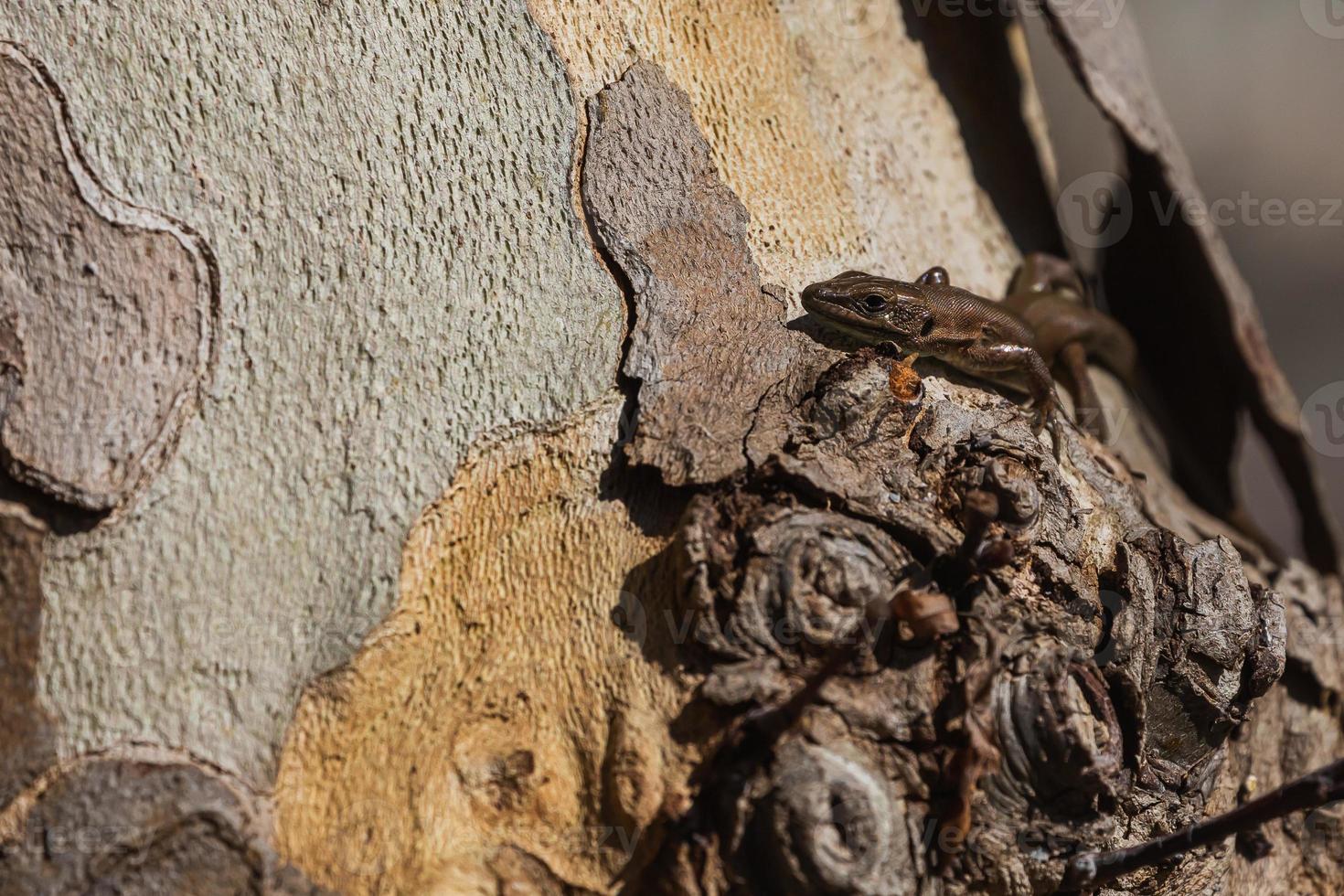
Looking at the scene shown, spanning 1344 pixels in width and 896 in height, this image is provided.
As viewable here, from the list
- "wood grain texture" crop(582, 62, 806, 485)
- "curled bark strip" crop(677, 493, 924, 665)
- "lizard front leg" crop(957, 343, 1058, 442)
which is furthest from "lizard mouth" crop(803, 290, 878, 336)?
"curled bark strip" crop(677, 493, 924, 665)

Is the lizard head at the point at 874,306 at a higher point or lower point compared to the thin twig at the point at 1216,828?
higher

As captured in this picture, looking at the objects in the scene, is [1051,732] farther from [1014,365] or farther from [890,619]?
[1014,365]

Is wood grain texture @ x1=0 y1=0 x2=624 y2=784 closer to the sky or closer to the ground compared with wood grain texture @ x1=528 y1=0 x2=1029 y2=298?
closer to the ground

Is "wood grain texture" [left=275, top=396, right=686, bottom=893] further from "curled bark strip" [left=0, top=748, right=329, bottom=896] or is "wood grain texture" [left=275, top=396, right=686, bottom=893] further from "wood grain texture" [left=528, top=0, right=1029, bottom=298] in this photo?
"wood grain texture" [left=528, top=0, right=1029, bottom=298]

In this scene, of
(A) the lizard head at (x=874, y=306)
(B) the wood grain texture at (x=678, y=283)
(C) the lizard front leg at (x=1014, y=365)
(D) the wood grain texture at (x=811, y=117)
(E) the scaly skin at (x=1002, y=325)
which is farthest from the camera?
(C) the lizard front leg at (x=1014, y=365)

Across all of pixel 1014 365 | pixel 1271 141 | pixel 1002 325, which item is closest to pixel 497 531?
pixel 1014 365

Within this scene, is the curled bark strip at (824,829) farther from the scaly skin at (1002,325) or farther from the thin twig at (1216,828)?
the scaly skin at (1002,325)

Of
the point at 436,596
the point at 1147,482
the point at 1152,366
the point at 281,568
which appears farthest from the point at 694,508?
the point at 1152,366

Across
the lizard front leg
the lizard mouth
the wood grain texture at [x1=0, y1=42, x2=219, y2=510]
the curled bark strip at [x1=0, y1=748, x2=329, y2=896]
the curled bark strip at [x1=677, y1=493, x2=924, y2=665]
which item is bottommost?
the curled bark strip at [x1=0, y1=748, x2=329, y2=896]

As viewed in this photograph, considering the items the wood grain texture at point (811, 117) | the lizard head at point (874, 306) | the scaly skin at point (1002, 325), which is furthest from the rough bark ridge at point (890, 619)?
the scaly skin at point (1002, 325)
